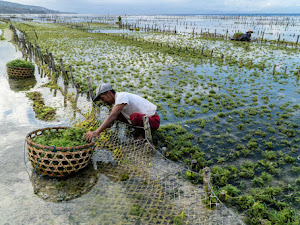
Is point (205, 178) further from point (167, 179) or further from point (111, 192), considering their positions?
point (111, 192)

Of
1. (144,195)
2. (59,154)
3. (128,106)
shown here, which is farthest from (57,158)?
(128,106)

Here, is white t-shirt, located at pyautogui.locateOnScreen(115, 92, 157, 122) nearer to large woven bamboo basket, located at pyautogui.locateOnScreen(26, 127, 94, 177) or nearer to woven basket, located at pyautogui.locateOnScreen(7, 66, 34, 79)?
large woven bamboo basket, located at pyautogui.locateOnScreen(26, 127, 94, 177)

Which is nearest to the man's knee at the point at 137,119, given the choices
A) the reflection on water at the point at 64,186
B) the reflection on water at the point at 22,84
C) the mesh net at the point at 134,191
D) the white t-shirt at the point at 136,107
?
the white t-shirt at the point at 136,107

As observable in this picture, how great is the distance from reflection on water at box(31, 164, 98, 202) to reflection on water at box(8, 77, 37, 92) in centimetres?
632

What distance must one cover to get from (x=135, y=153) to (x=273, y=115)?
5.17m

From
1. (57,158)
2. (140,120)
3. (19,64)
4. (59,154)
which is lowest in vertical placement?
(57,158)

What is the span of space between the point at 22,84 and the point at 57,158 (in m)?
7.43

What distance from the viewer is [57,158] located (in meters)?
3.72

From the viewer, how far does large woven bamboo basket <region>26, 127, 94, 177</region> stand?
12.0 ft

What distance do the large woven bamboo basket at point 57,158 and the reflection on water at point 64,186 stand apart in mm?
135

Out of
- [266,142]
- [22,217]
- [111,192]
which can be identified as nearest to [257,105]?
[266,142]

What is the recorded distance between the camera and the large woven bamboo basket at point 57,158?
12.0ft

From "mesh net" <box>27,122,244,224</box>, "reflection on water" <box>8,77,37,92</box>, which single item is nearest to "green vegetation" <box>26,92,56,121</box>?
"reflection on water" <box>8,77,37,92</box>

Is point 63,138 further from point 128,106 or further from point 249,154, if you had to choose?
point 249,154
